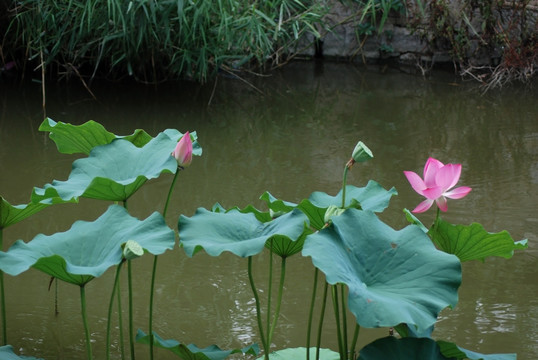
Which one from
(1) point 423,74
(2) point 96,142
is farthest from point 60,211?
(1) point 423,74

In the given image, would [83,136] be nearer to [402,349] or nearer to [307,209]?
[307,209]

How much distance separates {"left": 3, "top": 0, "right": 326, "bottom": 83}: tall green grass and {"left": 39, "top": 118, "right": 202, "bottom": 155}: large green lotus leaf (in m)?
2.21

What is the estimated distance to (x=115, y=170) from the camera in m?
1.57

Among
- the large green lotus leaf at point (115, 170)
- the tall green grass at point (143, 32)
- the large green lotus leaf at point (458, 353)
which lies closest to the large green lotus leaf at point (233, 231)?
the large green lotus leaf at point (115, 170)

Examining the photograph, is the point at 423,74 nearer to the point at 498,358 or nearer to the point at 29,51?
the point at 29,51

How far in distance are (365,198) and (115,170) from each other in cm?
49

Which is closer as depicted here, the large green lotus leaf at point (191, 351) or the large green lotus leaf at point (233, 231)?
the large green lotus leaf at point (233, 231)

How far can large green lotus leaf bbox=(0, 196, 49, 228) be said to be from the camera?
1480 mm

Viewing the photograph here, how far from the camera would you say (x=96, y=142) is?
5.52 ft

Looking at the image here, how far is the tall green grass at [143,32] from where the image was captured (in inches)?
158

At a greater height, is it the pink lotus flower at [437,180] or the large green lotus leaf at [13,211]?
the pink lotus flower at [437,180]

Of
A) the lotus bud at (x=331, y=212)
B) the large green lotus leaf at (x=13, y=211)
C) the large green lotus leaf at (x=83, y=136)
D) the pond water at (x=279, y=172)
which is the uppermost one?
the large green lotus leaf at (x=83, y=136)

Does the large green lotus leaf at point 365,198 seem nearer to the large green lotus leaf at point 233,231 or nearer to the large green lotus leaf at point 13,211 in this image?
the large green lotus leaf at point 233,231

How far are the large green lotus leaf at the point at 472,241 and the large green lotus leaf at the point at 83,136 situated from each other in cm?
51
